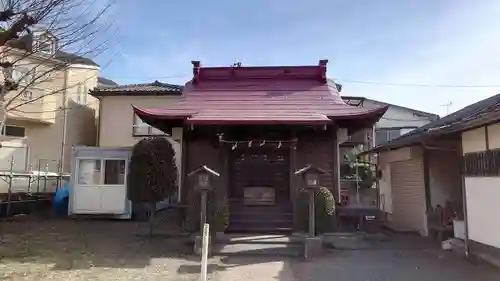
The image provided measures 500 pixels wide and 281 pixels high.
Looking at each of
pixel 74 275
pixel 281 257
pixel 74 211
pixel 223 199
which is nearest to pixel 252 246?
pixel 281 257

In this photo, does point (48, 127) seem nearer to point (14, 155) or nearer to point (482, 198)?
point (14, 155)

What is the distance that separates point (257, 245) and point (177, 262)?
2.08 m

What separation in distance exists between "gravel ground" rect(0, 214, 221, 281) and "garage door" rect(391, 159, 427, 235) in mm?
6835

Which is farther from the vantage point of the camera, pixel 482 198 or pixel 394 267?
pixel 482 198

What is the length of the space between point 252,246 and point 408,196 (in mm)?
6286

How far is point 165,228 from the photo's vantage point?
12.1 m

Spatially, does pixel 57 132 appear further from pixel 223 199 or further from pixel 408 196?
pixel 408 196

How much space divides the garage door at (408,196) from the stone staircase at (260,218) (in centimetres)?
394

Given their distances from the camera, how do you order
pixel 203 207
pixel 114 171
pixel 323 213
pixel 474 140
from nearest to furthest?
pixel 474 140
pixel 203 207
pixel 323 213
pixel 114 171

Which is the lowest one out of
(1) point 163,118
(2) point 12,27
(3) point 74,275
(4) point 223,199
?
(3) point 74,275

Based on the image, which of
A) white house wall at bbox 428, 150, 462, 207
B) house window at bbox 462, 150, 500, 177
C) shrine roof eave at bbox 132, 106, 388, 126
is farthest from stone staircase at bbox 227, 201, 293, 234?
house window at bbox 462, 150, 500, 177

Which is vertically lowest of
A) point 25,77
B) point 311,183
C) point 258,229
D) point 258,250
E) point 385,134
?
point 258,250

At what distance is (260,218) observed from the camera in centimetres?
1156

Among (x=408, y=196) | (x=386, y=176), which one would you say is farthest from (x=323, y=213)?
(x=386, y=176)
